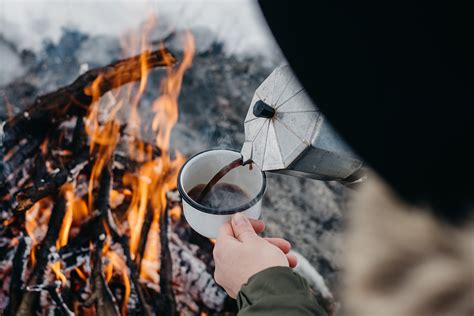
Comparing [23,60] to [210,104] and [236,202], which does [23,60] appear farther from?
[236,202]

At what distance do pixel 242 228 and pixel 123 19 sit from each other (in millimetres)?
1746

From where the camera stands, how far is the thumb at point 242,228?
929 millimetres

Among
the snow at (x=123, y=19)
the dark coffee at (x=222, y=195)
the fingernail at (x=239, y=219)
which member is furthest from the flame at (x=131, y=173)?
the fingernail at (x=239, y=219)

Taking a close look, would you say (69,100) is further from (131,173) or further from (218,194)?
(218,194)

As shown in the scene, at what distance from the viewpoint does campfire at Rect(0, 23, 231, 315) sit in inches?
55.0

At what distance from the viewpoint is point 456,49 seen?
0.26 m

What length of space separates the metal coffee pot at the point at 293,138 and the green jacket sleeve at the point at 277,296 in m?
0.23

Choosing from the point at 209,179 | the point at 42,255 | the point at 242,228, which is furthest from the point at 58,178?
the point at 242,228

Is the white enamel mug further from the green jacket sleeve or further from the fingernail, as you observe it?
the green jacket sleeve

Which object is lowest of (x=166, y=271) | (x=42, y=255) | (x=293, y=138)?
(x=166, y=271)

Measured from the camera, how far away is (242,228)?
0.96 meters

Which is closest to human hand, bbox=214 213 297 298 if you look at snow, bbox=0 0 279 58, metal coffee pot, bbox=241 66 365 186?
metal coffee pot, bbox=241 66 365 186

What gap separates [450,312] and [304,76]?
197 millimetres

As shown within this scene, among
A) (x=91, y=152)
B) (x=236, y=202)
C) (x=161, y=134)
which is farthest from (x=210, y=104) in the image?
(x=236, y=202)
